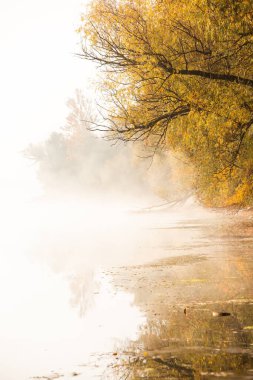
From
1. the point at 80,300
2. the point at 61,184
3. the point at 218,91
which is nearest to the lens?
the point at 80,300

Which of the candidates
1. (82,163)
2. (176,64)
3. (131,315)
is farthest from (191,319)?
(82,163)

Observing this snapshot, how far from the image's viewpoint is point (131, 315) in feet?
32.4

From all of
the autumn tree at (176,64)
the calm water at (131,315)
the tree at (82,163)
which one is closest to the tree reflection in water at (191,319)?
the calm water at (131,315)

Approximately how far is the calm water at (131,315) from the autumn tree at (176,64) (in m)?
3.84

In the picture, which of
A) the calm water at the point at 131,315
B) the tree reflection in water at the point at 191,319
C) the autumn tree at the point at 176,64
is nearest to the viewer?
the tree reflection in water at the point at 191,319

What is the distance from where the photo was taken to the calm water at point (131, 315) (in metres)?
6.88

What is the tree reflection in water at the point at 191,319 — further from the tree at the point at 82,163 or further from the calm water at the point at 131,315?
the tree at the point at 82,163

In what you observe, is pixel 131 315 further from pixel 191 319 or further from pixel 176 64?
pixel 176 64

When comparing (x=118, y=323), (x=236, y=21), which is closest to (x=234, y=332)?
(x=118, y=323)

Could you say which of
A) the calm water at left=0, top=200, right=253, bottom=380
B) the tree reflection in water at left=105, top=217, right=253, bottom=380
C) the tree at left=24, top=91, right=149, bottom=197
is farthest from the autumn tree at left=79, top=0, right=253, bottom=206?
the tree at left=24, top=91, right=149, bottom=197

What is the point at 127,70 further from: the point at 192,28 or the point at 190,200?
the point at 190,200

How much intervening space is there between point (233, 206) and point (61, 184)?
1972 inches

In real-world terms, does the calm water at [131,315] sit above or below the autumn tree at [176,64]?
Answer: below

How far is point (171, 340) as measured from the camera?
25.8ft
